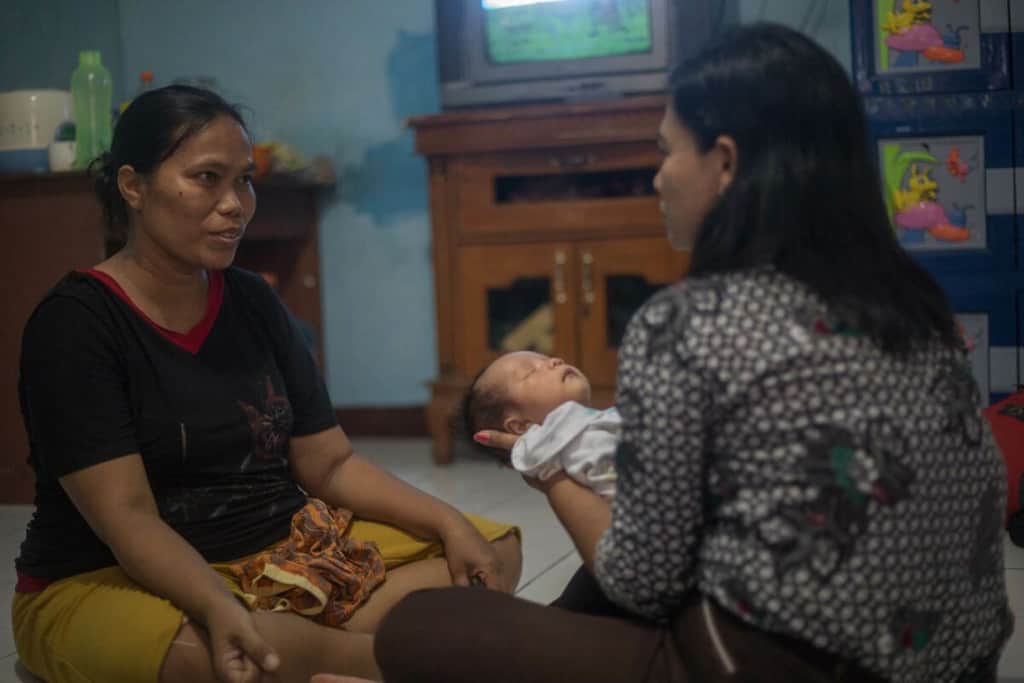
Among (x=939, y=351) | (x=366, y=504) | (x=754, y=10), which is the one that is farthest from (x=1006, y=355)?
(x=939, y=351)

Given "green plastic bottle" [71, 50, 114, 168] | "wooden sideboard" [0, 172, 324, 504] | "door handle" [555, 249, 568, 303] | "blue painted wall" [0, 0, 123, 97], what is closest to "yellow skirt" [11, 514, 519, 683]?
"wooden sideboard" [0, 172, 324, 504]

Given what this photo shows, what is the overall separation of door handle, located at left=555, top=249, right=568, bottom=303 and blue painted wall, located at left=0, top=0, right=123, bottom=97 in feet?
5.76

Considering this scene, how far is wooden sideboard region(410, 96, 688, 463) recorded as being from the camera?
3.29 meters

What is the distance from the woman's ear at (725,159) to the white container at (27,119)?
253 centimetres

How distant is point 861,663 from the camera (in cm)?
96

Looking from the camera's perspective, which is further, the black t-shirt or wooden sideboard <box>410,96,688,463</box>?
wooden sideboard <box>410,96,688,463</box>

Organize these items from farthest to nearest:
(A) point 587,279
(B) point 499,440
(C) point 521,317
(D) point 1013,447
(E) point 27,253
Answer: (C) point 521,317 < (A) point 587,279 < (E) point 27,253 < (D) point 1013,447 < (B) point 499,440

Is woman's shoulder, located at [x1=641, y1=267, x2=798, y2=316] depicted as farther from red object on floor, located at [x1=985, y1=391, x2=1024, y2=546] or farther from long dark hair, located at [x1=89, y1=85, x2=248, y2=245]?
red object on floor, located at [x1=985, y1=391, x2=1024, y2=546]

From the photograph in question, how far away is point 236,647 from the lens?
52.1 inches

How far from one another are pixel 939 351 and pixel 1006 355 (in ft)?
6.50

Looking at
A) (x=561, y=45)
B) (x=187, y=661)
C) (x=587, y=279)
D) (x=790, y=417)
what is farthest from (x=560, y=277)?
(x=790, y=417)

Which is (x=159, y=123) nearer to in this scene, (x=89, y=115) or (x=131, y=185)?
(x=131, y=185)

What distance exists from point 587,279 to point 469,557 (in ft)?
5.90

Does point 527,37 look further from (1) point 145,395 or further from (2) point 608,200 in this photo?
(1) point 145,395
